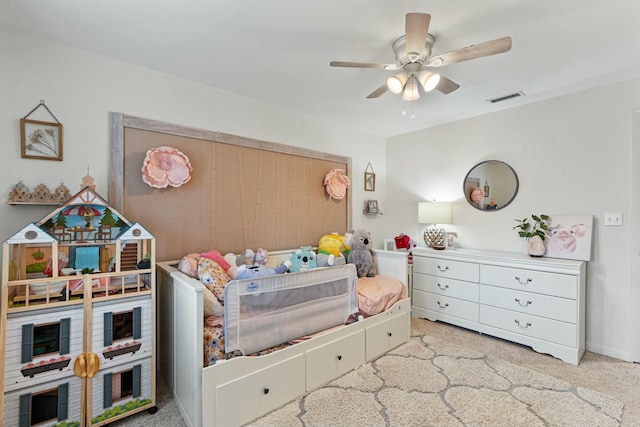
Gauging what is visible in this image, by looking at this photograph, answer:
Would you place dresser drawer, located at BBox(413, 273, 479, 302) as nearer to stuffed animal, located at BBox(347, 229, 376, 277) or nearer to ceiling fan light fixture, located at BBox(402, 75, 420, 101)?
stuffed animal, located at BBox(347, 229, 376, 277)

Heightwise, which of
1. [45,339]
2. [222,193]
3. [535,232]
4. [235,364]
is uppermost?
[222,193]

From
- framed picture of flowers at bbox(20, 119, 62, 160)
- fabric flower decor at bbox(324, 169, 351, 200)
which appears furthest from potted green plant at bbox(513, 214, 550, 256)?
framed picture of flowers at bbox(20, 119, 62, 160)

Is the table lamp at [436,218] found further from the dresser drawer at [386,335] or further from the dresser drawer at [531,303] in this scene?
the dresser drawer at [386,335]

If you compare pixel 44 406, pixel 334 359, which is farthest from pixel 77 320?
pixel 334 359

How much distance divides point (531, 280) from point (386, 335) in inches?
55.3

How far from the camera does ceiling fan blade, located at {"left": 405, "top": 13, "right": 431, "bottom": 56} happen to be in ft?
4.61

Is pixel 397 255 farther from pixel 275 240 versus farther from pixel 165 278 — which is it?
pixel 165 278

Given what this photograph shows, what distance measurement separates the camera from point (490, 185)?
3.21m

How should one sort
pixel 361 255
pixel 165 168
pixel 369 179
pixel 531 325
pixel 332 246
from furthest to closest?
pixel 369 179, pixel 332 246, pixel 361 255, pixel 531 325, pixel 165 168

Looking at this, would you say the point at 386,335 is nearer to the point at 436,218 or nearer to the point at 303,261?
the point at 303,261

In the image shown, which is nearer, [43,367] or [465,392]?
[43,367]

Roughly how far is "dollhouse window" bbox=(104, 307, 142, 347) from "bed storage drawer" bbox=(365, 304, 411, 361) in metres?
1.62

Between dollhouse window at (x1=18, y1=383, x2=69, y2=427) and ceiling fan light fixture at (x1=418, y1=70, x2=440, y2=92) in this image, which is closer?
dollhouse window at (x1=18, y1=383, x2=69, y2=427)

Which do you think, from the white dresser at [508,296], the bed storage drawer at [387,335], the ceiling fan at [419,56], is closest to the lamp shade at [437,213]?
the white dresser at [508,296]
